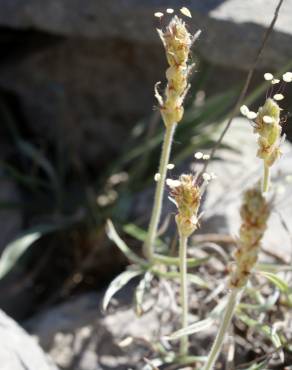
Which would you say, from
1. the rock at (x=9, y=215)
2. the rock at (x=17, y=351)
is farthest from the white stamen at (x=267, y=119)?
the rock at (x=9, y=215)

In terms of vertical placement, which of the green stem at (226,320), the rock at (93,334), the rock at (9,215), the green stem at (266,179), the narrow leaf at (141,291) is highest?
the green stem at (266,179)

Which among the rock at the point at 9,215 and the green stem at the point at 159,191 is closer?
the green stem at the point at 159,191

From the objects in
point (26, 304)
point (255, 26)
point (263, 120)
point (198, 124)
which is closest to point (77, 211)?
point (26, 304)

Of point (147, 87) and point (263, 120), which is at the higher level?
point (263, 120)

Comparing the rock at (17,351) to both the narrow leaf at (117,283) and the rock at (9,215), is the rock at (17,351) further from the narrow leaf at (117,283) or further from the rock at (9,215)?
the rock at (9,215)

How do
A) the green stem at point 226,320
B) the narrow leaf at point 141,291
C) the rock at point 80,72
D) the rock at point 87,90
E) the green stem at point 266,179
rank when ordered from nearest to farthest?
the green stem at point 226,320, the green stem at point 266,179, the narrow leaf at point 141,291, the rock at point 80,72, the rock at point 87,90

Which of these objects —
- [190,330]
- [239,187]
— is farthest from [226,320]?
[239,187]

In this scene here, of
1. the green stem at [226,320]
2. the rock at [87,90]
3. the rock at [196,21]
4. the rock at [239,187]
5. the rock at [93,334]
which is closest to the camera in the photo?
the green stem at [226,320]

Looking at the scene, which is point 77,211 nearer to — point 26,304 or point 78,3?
point 26,304
